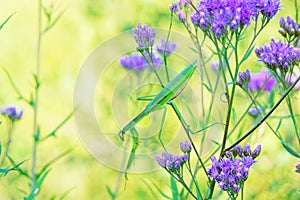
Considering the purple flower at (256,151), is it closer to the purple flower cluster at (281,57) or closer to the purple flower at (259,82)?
the purple flower cluster at (281,57)

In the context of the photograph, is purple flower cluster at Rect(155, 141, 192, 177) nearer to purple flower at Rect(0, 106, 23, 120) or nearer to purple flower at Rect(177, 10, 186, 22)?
purple flower at Rect(177, 10, 186, 22)

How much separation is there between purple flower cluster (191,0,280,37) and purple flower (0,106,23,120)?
597mm

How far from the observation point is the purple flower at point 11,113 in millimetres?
1233

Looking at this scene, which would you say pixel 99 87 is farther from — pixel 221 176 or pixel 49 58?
pixel 221 176

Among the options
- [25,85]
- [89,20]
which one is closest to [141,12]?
[89,20]

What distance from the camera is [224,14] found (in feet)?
2.41

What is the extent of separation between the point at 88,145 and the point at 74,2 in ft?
4.09

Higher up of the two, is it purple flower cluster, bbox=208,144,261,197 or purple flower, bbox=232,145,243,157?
purple flower, bbox=232,145,243,157

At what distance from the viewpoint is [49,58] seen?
2.12 m

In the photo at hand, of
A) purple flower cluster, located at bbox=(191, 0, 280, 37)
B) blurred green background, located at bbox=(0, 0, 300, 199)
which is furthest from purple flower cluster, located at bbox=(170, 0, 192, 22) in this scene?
blurred green background, located at bbox=(0, 0, 300, 199)

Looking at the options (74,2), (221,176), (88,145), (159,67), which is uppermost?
(74,2)

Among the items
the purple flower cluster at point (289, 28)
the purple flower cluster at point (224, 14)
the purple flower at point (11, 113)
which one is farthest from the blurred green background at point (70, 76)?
the purple flower cluster at point (224, 14)

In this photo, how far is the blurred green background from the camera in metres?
1.68

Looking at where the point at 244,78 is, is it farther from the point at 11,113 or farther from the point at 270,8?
the point at 11,113
